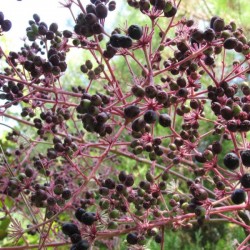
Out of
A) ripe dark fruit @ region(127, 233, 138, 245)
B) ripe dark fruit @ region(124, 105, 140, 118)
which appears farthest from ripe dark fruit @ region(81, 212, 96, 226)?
ripe dark fruit @ region(124, 105, 140, 118)

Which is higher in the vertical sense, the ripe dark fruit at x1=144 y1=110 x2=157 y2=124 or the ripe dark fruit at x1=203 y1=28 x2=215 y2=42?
the ripe dark fruit at x1=203 y1=28 x2=215 y2=42

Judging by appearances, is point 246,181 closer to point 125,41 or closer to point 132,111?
point 132,111

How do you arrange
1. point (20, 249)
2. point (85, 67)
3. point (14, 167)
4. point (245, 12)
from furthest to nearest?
point (245, 12) → point (14, 167) → point (85, 67) → point (20, 249)

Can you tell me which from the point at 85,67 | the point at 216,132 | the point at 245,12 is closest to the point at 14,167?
the point at 85,67

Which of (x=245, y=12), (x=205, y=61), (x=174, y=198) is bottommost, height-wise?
(x=174, y=198)

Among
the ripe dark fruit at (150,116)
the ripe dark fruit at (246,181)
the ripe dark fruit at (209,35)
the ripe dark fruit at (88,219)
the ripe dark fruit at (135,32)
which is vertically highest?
the ripe dark fruit at (209,35)

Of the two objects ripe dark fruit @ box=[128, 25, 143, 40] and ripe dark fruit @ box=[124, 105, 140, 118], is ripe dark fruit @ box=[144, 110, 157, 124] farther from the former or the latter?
ripe dark fruit @ box=[128, 25, 143, 40]

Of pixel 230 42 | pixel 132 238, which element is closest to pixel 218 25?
pixel 230 42

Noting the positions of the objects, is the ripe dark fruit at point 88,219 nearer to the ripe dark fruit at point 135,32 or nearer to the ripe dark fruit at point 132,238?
the ripe dark fruit at point 132,238

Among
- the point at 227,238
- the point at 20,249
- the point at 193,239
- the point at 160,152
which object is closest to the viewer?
the point at 20,249

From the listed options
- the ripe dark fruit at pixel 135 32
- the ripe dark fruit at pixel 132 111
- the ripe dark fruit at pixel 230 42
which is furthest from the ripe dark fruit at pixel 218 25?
the ripe dark fruit at pixel 132 111

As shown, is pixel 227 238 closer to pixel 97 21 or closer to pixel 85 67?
pixel 85 67
